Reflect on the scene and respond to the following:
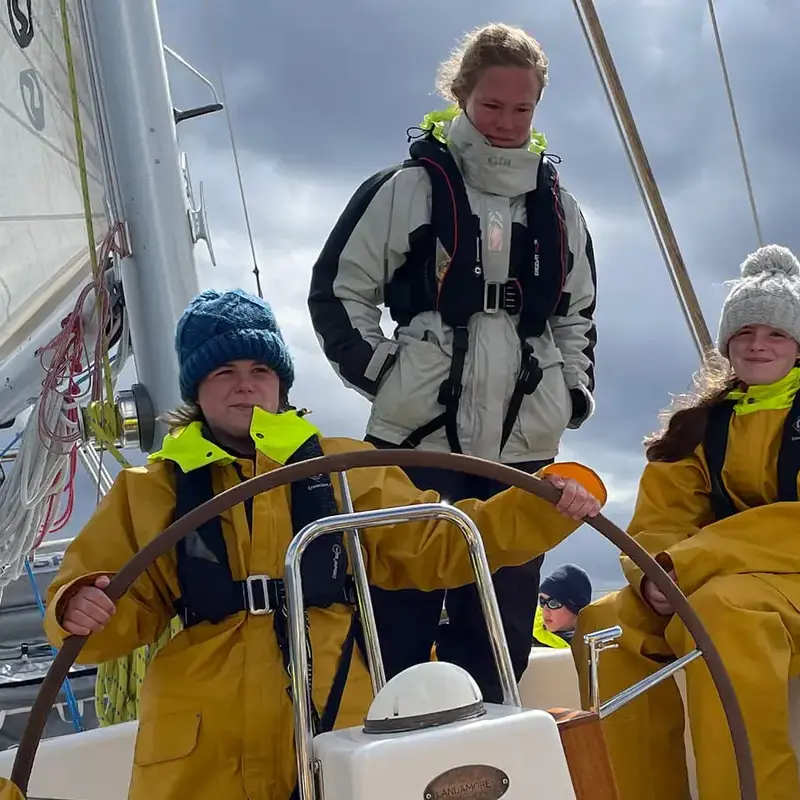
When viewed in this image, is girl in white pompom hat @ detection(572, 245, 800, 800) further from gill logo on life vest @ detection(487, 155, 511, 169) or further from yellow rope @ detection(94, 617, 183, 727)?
yellow rope @ detection(94, 617, 183, 727)

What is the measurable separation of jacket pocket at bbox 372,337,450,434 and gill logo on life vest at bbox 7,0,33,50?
1674 mm

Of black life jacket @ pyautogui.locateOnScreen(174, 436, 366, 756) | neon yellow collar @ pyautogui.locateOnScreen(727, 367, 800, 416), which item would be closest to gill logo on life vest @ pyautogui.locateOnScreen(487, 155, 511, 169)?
neon yellow collar @ pyautogui.locateOnScreen(727, 367, 800, 416)

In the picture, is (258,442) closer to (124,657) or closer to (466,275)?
(466,275)

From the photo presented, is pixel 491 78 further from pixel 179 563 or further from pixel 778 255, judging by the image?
pixel 179 563

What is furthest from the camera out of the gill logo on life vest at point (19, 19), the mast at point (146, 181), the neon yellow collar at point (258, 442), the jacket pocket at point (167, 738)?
the gill logo on life vest at point (19, 19)

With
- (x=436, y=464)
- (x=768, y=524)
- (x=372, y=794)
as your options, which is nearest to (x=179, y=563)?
(x=436, y=464)

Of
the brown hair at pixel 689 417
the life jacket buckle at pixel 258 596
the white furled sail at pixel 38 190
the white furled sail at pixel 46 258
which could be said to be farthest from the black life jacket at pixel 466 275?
the white furled sail at pixel 38 190

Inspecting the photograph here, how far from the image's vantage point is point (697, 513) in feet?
7.39

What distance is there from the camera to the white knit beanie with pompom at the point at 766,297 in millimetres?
2252

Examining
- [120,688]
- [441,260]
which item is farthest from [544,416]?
[120,688]

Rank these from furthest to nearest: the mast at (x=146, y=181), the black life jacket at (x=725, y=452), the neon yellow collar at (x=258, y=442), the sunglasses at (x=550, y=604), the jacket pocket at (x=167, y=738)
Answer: the sunglasses at (x=550, y=604) → the mast at (x=146, y=181) → the black life jacket at (x=725, y=452) → the neon yellow collar at (x=258, y=442) → the jacket pocket at (x=167, y=738)

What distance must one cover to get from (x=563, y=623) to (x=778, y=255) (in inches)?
80.0

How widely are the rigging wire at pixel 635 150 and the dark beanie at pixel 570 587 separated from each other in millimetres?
1351

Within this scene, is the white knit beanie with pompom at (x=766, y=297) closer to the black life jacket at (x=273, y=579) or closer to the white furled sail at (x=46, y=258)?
the black life jacket at (x=273, y=579)
